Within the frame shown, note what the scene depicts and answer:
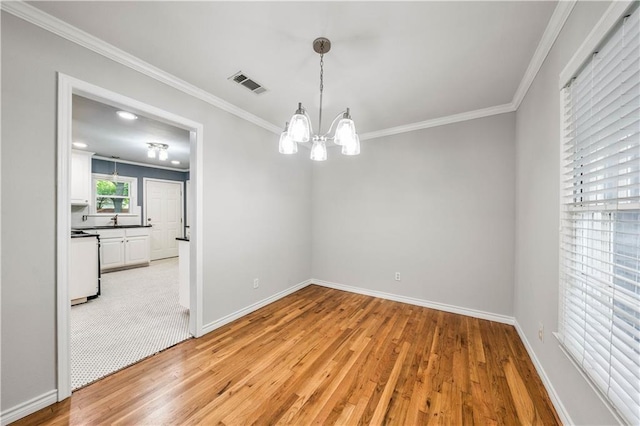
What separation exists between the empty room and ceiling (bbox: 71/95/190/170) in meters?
0.09

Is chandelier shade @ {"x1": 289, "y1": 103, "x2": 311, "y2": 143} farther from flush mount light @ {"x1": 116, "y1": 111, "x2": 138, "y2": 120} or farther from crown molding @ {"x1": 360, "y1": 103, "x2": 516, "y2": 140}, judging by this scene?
flush mount light @ {"x1": 116, "y1": 111, "x2": 138, "y2": 120}

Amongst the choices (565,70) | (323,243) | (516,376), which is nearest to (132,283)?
(323,243)

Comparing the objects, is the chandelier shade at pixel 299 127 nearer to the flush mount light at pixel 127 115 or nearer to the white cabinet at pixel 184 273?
the white cabinet at pixel 184 273

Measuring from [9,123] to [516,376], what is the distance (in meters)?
4.03

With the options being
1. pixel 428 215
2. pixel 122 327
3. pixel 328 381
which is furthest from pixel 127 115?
pixel 428 215

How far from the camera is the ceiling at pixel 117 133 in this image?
3105 mm

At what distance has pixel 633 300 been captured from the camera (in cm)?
96

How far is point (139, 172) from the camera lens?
6113mm

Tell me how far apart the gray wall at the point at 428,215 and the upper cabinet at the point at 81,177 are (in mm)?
4955

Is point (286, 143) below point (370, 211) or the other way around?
the other way around

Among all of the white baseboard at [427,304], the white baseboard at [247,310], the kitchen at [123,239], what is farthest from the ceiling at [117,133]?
the white baseboard at [427,304]

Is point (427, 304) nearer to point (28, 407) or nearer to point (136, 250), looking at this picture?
point (28, 407)

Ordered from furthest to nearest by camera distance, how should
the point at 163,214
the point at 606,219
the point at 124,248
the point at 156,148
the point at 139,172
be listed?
the point at 163,214
the point at 139,172
the point at 124,248
the point at 156,148
the point at 606,219

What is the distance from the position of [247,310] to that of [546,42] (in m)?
3.88
